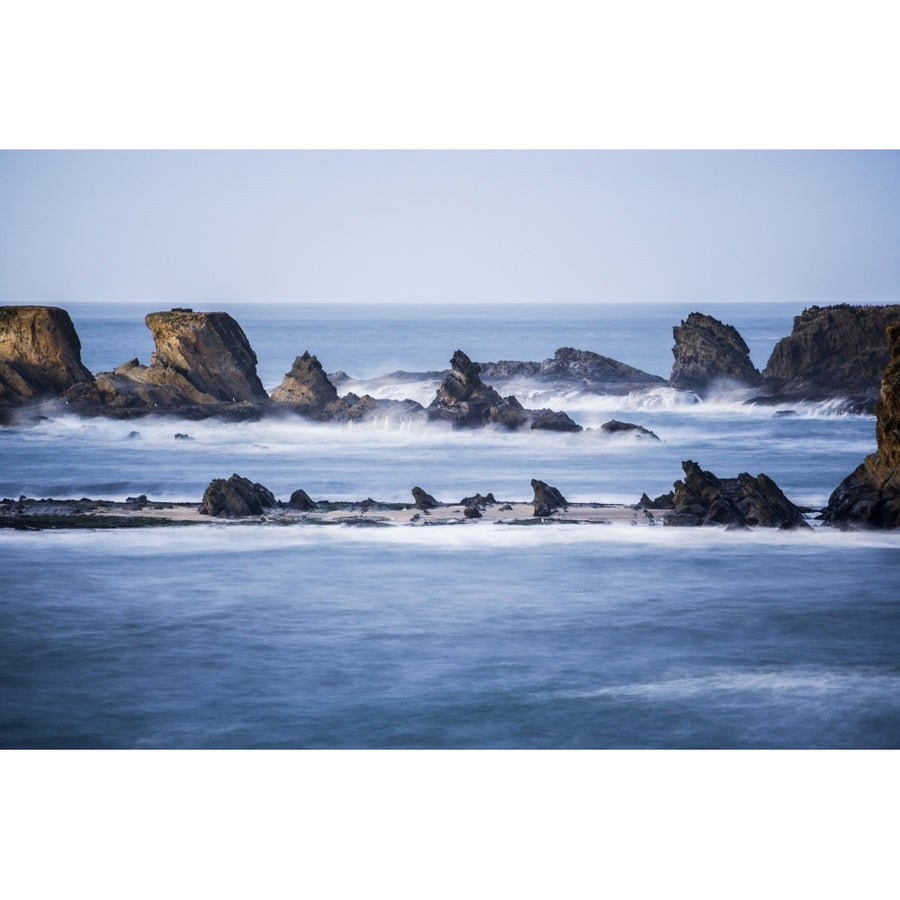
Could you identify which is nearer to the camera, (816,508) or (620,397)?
(816,508)

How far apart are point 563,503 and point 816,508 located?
4.74 ft

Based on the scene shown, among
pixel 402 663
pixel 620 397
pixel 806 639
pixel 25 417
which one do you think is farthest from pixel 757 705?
pixel 25 417

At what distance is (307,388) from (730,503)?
2.74 m

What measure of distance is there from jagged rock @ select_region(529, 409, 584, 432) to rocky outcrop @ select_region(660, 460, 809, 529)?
0.85m

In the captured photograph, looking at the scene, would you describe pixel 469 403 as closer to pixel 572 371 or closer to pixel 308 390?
pixel 572 371

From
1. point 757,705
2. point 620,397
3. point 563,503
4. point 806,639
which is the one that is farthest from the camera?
point 620,397

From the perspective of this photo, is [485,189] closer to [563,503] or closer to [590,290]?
[590,290]

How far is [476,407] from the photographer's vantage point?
8180 millimetres

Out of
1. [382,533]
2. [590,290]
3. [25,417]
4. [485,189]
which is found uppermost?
[485,189]

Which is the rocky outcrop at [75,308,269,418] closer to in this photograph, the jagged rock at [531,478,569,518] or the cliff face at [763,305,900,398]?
the jagged rock at [531,478,569,518]

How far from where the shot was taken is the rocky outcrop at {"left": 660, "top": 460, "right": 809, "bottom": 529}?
291 inches

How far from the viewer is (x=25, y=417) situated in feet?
25.8

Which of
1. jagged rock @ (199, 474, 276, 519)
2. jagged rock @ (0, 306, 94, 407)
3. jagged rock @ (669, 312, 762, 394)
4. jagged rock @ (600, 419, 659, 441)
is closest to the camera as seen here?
jagged rock @ (199, 474, 276, 519)

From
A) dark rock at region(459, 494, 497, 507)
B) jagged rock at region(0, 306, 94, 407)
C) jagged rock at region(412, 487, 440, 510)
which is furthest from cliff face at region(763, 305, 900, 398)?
jagged rock at region(0, 306, 94, 407)
